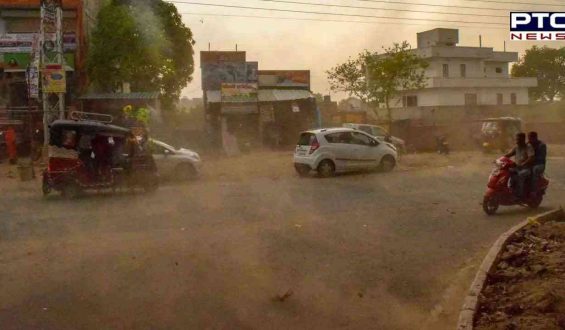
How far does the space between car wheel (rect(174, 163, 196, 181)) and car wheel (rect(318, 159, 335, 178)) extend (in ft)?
12.2

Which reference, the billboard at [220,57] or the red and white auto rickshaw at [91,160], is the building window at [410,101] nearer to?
the billboard at [220,57]

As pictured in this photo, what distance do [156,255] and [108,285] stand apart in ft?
4.73

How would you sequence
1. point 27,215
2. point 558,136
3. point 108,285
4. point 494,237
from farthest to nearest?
point 558,136 < point 27,215 < point 494,237 < point 108,285

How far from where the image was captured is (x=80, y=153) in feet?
48.6

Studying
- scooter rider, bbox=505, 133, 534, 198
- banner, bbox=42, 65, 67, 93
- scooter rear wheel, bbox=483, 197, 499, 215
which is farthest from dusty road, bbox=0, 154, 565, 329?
banner, bbox=42, 65, 67, 93

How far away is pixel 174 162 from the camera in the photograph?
18.6 metres

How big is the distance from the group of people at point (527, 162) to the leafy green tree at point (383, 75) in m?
20.1

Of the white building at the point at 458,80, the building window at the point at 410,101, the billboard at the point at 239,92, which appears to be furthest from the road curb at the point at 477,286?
the building window at the point at 410,101

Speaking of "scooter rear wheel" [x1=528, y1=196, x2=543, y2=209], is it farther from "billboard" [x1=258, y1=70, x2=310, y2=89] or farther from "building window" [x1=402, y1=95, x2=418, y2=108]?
"building window" [x1=402, y1=95, x2=418, y2=108]

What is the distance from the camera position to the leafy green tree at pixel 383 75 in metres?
32.8

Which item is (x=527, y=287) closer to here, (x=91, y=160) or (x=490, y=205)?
(x=490, y=205)

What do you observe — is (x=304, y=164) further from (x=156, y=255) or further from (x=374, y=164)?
(x=156, y=255)

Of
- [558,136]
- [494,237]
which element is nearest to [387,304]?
[494,237]

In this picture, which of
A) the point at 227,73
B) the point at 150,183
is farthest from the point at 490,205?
Answer: the point at 227,73
